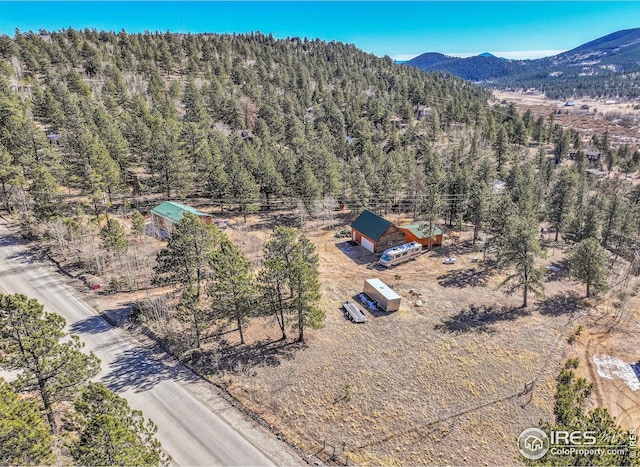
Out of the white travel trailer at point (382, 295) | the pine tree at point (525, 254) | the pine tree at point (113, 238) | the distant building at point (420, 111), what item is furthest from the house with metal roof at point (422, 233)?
the distant building at point (420, 111)

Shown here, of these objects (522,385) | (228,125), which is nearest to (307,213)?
(522,385)

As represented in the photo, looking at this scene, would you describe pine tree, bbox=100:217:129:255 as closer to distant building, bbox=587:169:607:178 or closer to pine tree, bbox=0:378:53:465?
pine tree, bbox=0:378:53:465

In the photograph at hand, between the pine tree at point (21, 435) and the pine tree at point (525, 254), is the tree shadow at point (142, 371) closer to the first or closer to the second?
the pine tree at point (21, 435)

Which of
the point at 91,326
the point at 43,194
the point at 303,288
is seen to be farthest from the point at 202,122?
the point at 303,288

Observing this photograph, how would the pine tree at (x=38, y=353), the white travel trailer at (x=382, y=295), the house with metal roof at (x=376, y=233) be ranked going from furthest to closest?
the house with metal roof at (x=376, y=233), the white travel trailer at (x=382, y=295), the pine tree at (x=38, y=353)

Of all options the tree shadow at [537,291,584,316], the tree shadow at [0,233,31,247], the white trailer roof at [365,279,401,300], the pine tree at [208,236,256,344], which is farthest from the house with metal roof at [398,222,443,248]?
the tree shadow at [0,233,31,247]

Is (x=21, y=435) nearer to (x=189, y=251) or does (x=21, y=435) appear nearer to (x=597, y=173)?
(x=189, y=251)

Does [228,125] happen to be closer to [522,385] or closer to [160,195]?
[160,195]
